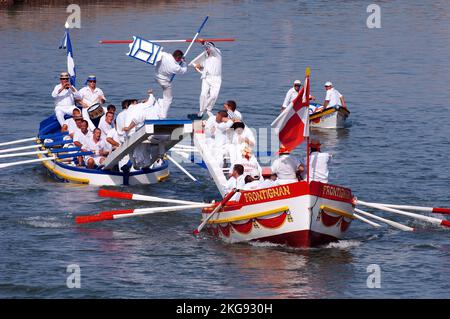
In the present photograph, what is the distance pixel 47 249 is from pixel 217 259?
14.3 ft

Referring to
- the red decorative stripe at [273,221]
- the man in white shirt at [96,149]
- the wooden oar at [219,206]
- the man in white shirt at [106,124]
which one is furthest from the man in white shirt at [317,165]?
the man in white shirt at [106,124]

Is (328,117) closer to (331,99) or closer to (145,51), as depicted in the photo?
(331,99)

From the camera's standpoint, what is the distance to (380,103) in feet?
158

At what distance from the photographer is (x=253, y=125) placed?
42594mm

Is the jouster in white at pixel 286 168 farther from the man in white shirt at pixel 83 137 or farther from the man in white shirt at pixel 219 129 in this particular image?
the man in white shirt at pixel 83 137

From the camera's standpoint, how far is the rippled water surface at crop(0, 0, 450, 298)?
23.5 m

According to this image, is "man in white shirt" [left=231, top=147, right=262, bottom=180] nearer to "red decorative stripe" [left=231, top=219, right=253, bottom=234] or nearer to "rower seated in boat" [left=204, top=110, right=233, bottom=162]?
"red decorative stripe" [left=231, top=219, right=253, bottom=234]

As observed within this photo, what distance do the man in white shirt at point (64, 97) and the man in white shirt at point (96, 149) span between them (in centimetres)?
327

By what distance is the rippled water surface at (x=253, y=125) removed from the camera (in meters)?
23.5

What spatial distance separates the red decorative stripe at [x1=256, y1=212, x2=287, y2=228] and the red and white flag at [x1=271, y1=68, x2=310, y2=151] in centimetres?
157

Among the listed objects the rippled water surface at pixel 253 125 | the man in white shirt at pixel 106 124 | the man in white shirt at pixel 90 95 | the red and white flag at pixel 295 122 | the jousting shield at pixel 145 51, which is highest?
the jousting shield at pixel 145 51

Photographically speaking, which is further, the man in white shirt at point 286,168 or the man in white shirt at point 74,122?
the man in white shirt at point 74,122

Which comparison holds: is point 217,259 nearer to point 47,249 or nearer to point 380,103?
point 47,249

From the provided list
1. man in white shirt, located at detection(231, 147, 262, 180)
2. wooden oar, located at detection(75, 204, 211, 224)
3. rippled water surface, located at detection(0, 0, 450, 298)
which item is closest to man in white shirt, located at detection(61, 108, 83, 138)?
rippled water surface, located at detection(0, 0, 450, 298)
